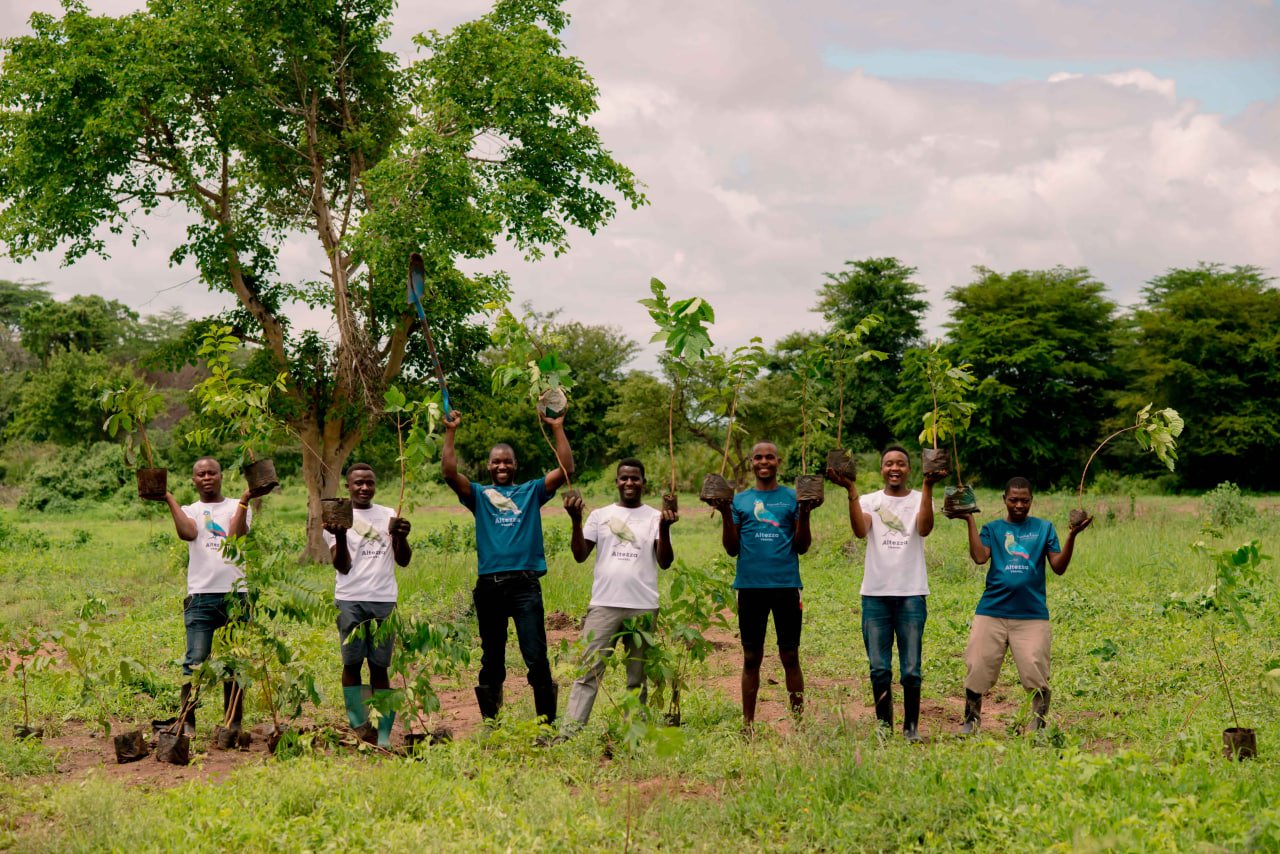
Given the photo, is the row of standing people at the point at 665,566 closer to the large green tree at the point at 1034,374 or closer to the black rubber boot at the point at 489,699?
the black rubber boot at the point at 489,699

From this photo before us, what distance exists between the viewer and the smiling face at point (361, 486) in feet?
22.2

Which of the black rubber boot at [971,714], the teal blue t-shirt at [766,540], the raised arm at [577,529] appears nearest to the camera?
the raised arm at [577,529]

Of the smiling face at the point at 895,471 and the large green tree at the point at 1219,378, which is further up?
the large green tree at the point at 1219,378

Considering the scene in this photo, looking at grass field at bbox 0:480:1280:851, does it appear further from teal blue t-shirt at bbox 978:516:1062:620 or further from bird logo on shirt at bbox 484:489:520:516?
bird logo on shirt at bbox 484:489:520:516

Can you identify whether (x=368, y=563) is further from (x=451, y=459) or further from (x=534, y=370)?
(x=534, y=370)

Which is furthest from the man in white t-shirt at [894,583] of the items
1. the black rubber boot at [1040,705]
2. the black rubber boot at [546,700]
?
the black rubber boot at [546,700]

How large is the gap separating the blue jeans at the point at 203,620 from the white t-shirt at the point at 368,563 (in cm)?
70

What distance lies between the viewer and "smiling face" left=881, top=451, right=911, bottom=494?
662cm

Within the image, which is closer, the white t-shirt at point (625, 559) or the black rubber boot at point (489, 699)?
the white t-shirt at point (625, 559)

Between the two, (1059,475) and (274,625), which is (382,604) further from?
(1059,475)

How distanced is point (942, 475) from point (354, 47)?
1379 cm

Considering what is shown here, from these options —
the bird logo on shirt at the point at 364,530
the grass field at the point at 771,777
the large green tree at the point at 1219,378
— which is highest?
the large green tree at the point at 1219,378

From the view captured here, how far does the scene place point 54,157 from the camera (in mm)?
16484

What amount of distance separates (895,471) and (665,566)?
1424 mm
